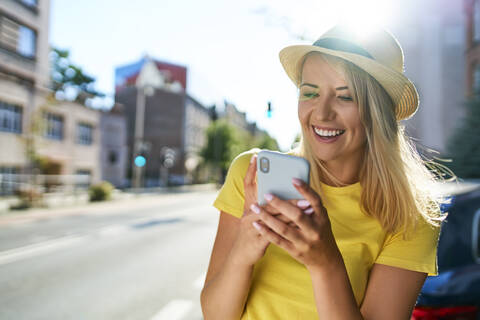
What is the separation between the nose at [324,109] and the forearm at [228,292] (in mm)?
588

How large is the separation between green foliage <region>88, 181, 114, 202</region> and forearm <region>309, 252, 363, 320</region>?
74.0 feet

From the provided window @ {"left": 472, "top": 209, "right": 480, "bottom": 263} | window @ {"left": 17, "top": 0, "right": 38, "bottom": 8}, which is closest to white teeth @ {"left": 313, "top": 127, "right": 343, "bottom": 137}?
window @ {"left": 472, "top": 209, "right": 480, "bottom": 263}

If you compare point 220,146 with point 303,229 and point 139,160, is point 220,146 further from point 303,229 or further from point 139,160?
point 303,229

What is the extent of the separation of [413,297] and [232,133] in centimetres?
5324

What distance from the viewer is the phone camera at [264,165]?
1087 mm

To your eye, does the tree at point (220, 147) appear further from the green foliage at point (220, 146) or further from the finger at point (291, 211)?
the finger at point (291, 211)

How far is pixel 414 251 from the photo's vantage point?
137cm

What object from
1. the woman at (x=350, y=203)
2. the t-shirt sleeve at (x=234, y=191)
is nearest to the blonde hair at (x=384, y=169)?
the woman at (x=350, y=203)

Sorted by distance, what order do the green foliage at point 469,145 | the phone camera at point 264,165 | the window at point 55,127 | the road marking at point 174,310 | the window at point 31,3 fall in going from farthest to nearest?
the window at point 55,127 < the window at point 31,3 < the green foliage at point 469,145 < the road marking at point 174,310 < the phone camera at point 264,165

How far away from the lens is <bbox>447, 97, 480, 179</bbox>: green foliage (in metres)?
19.2

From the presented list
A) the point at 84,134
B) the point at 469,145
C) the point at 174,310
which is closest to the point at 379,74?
the point at 174,310

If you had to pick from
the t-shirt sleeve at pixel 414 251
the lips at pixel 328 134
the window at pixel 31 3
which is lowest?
the t-shirt sleeve at pixel 414 251

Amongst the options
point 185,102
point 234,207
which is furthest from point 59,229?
point 185,102

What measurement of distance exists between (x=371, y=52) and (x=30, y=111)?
27609mm
